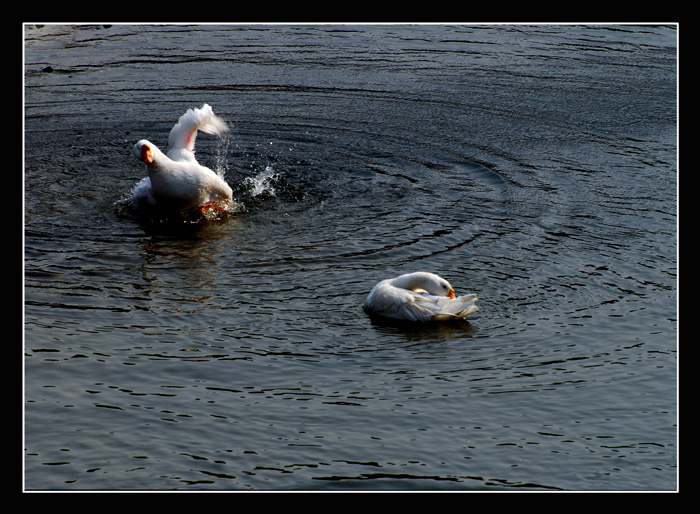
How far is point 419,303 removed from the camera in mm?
9828

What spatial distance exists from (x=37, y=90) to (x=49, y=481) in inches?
524

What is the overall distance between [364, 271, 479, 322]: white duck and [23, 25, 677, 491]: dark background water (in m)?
0.20

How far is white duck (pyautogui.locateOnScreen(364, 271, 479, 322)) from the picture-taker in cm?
970

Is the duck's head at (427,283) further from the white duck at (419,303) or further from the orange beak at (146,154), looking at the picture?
the orange beak at (146,154)

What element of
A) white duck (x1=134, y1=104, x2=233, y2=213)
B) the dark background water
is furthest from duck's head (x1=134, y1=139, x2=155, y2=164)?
the dark background water

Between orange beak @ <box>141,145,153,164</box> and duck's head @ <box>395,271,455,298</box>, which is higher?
orange beak @ <box>141,145,153,164</box>

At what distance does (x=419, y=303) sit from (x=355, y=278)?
1.19 metres

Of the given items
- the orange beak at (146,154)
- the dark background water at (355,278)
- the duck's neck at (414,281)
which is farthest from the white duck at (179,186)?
the duck's neck at (414,281)

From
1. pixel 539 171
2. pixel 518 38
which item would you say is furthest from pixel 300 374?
pixel 518 38

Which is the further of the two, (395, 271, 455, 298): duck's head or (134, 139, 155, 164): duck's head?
(134, 139, 155, 164): duck's head

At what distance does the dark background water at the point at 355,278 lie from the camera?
750 cm

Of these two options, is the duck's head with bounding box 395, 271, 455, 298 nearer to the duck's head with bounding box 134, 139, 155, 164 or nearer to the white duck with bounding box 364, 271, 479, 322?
the white duck with bounding box 364, 271, 479, 322

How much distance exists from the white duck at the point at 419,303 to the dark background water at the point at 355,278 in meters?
0.20

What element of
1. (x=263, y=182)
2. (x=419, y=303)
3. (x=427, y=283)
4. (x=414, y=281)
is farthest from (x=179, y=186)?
(x=419, y=303)
